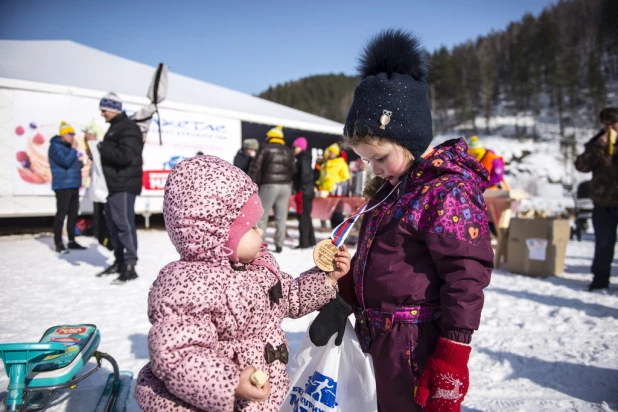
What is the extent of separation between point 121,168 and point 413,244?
387cm

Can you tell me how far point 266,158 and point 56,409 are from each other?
440cm

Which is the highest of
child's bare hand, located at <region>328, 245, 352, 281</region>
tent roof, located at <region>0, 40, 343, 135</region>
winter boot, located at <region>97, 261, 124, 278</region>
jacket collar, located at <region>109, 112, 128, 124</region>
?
tent roof, located at <region>0, 40, 343, 135</region>

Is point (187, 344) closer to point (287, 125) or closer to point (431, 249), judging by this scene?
point (431, 249)

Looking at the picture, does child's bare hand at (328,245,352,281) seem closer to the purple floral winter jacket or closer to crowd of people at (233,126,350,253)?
the purple floral winter jacket

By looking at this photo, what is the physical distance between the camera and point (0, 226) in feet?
28.7

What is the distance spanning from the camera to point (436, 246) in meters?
1.09

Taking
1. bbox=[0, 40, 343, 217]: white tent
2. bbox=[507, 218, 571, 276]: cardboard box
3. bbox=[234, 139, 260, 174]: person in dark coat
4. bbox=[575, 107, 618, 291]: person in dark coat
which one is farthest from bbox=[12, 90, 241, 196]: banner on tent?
bbox=[575, 107, 618, 291]: person in dark coat

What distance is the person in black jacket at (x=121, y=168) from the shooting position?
4.16 metres

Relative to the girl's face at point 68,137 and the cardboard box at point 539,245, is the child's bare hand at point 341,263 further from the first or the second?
the girl's face at point 68,137

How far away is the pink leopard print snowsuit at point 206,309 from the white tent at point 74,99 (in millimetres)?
7779

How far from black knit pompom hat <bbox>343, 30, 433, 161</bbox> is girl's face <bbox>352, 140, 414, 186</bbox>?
0.02m

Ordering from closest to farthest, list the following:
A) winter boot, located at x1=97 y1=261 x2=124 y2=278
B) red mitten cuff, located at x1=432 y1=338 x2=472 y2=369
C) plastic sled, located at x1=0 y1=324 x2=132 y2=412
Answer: red mitten cuff, located at x1=432 y1=338 x2=472 y2=369 < plastic sled, located at x1=0 y1=324 x2=132 y2=412 < winter boot, located at x1=97 y1=261 x2=124 y2=278

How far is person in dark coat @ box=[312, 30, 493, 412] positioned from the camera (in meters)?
1.06

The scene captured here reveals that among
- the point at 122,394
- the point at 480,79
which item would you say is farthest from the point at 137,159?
the point at 480,79
